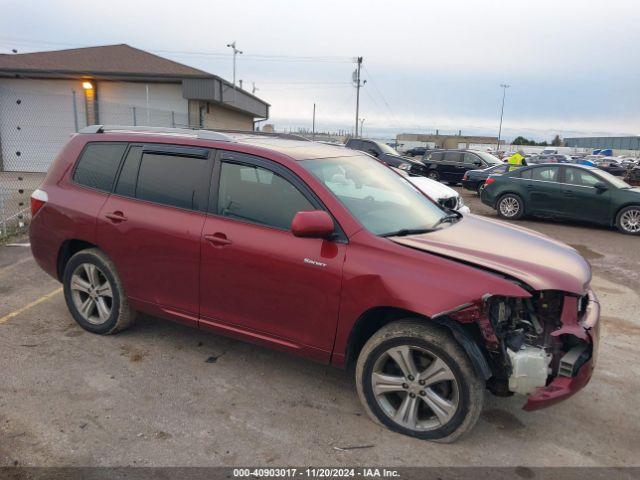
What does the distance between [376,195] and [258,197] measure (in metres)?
0.97

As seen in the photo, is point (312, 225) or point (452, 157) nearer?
point (312, 225)

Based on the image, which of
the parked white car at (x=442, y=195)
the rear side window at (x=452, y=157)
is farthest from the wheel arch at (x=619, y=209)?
the rear side window at (x=452, y=157)

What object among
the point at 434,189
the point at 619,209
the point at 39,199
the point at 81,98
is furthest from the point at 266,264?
the point at 81,98

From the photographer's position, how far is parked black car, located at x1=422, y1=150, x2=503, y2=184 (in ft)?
63.9

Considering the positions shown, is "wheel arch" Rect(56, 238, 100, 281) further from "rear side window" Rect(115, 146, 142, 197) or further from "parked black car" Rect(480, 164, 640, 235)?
"parked black car" Rect(480, 164, 640, 235)

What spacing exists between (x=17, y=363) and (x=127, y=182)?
5.42ft

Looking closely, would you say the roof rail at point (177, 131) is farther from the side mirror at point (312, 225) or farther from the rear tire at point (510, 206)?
the rear tire at point (510, 206)

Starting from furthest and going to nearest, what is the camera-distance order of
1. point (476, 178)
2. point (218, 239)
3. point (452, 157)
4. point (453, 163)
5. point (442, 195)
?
point (452, 157), point (453, 163), point (476, 178), point (442, 195), point (218, 239)

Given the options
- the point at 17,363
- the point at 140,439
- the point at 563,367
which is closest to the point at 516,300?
the point at 563,367

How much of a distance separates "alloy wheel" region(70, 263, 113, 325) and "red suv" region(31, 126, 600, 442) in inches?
0.5

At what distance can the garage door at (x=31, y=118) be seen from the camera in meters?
18.5

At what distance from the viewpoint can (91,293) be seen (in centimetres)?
431

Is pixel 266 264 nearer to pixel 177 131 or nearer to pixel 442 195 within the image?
pixel 177 131

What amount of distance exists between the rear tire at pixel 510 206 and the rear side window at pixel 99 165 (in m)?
10.1
